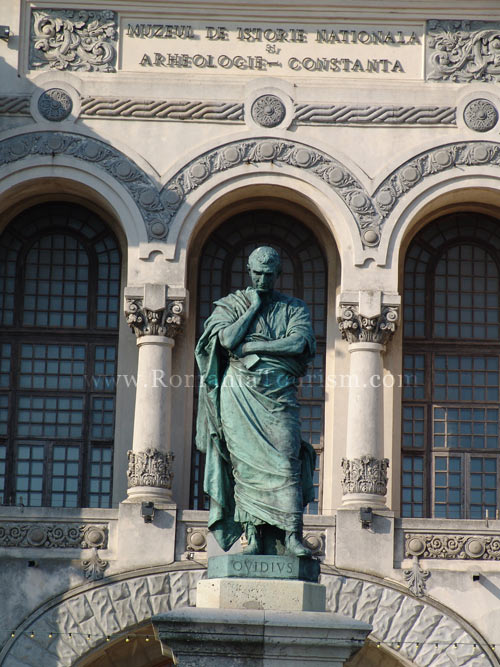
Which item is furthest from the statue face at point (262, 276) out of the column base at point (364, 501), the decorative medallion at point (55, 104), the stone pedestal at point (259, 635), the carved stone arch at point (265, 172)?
the decorative medallion at point (55, 104)

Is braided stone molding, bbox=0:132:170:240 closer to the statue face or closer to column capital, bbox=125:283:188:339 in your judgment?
column capital, bbox=125:283:188:339

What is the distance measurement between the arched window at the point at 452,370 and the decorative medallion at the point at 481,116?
164 cm

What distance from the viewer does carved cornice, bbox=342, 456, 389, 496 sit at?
22.9 m

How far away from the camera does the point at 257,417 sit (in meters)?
11.7

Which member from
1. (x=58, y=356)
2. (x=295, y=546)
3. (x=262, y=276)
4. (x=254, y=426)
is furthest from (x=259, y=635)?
(x=58, y=356)

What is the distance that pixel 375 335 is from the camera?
23734 millimetres

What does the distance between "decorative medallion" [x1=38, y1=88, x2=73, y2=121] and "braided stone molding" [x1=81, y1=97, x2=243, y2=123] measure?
0.84 feet

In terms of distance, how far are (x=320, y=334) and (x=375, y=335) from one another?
1492mm

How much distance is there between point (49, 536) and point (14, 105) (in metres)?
6.87

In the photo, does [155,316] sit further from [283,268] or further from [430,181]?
[430,181]

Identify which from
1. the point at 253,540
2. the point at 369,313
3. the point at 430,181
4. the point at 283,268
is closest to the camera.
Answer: the point at 253,540

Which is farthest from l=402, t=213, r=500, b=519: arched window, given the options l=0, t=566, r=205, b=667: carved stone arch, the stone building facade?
l=0, t=566, r=205, b=667: carved stone arch

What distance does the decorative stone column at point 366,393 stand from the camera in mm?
22969

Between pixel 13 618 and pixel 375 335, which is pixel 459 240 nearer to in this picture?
pixel 375 335
